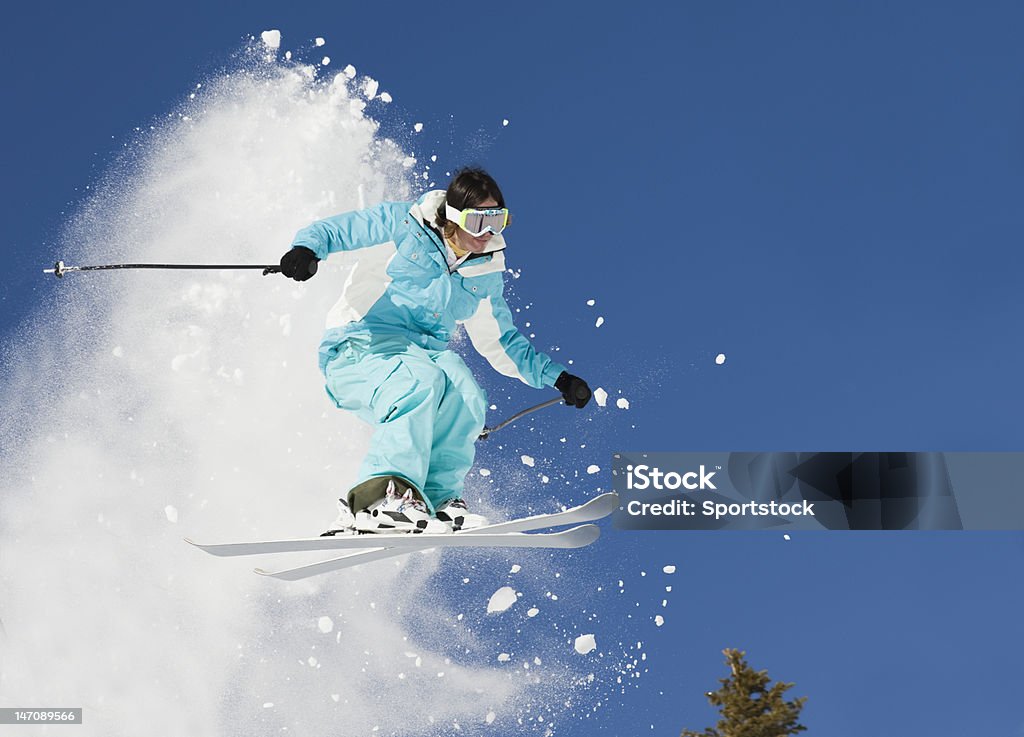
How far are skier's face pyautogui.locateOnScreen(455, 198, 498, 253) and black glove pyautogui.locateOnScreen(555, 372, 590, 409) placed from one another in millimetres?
1011

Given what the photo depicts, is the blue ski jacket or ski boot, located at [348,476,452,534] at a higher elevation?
the blue ski jacket

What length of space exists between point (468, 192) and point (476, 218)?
0.43ft

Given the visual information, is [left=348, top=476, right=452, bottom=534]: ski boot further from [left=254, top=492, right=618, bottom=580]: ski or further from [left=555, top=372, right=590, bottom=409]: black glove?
[left=555, top=372, right=590, bottom=409]: black glove

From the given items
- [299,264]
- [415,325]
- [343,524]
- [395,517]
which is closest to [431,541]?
[395,517]

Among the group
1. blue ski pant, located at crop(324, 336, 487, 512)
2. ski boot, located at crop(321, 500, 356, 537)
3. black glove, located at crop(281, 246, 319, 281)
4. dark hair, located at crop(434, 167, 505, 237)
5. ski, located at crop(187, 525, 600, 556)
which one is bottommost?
ski, located at crop(187, 525, 600, 556)

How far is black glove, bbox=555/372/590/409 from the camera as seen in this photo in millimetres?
6273

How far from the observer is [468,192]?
544cm

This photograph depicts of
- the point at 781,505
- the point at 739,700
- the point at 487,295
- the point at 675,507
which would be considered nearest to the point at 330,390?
the point at 487,295

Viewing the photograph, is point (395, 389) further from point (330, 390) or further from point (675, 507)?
point (675, 507)

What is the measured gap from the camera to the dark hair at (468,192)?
5434 millimetres

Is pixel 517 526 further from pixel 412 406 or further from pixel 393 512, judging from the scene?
pixel 412 406

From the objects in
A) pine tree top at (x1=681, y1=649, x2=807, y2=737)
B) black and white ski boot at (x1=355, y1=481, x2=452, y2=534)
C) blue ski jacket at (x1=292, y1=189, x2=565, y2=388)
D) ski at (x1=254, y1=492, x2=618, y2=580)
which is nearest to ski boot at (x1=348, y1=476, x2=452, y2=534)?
black and white ski boot at (x1=355, y1=481, x2=452, y2=534)

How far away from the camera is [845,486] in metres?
9.02

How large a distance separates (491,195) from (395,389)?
104 centimetres
